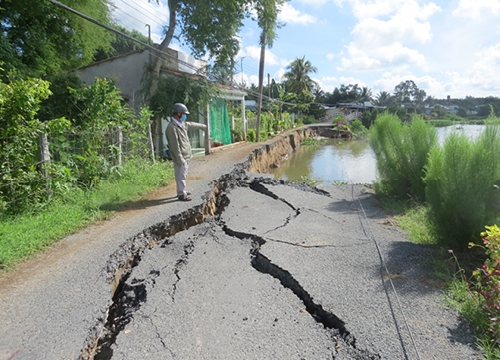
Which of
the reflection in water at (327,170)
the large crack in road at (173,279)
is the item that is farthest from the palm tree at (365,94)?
the large crack in road at (173,279)

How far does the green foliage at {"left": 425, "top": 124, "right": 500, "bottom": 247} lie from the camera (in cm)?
440

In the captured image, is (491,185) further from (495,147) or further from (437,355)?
(437,355)

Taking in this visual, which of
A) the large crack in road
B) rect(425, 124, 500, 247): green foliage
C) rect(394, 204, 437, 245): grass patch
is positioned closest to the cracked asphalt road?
the large crack in road

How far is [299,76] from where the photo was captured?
5062 cm

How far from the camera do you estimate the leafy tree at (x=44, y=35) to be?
10.9 meters

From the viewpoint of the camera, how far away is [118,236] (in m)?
4.82

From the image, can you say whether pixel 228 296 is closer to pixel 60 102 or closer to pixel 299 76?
pixel 60 102

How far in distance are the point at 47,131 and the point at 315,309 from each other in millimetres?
5116

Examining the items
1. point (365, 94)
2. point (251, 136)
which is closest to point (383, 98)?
point (365, 94)

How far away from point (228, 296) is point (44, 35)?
1236 cm

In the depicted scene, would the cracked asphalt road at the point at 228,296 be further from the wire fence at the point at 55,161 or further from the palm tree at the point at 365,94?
the palm tree at the point at 365,94

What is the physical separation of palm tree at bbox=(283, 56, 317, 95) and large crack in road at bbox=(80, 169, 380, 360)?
45380 mm

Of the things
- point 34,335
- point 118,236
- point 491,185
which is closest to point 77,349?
point 34,335

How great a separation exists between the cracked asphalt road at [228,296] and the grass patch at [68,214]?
0.26m
